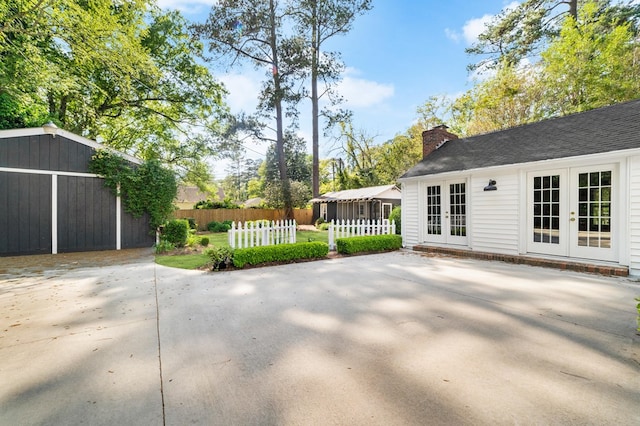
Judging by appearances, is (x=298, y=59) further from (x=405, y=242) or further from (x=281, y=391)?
(x=281, y=391)

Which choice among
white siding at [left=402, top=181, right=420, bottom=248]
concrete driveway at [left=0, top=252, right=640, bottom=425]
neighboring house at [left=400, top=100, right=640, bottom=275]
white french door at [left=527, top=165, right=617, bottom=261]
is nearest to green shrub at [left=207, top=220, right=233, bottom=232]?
white siding at [left=402, top=181, right=420, bottom=248]

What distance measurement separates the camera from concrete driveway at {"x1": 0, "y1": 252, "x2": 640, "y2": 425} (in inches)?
66.7

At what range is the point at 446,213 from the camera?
8.31 m

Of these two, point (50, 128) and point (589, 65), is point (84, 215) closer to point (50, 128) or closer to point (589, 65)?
point (50, 128)

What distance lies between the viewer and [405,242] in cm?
934

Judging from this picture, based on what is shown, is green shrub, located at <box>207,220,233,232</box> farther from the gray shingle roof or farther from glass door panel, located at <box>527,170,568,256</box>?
glass door panel, located at <box>527,170,568,256</box>

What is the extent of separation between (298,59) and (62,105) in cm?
1238

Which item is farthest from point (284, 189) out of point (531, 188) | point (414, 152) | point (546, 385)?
point (546, 385)

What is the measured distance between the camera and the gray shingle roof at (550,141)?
5637 mm

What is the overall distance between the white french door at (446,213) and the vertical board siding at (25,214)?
12.0 metres

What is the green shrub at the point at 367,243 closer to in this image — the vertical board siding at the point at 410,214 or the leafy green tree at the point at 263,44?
the vertical board siding at the point at 410,214

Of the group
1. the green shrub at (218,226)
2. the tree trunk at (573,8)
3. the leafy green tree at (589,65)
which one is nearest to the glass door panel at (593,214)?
the leafy green tree at (589,65)

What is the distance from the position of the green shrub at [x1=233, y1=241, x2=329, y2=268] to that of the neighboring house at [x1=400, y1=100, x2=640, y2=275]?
368 centimetres

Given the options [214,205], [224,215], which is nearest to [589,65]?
[224,215]
